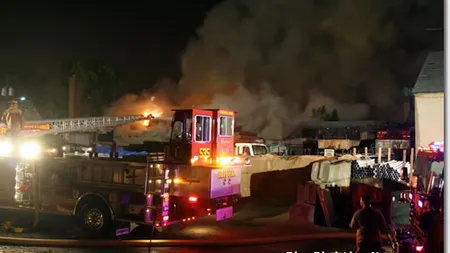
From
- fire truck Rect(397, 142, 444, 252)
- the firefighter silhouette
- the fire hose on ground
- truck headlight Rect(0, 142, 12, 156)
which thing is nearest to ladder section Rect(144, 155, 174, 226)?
the fire hose on ground

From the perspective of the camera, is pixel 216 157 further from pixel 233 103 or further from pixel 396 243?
pixel 233 103

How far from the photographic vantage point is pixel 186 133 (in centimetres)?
1060

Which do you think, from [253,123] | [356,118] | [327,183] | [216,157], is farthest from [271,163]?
[356,118]

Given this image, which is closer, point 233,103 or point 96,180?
point 96,180

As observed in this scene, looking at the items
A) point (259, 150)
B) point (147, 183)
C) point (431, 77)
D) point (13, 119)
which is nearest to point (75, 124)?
point (259, 150)

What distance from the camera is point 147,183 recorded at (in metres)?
9.54

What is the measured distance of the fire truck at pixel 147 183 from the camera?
961 centimetres

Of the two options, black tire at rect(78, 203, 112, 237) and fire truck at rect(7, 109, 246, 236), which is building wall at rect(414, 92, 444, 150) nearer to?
fire truck at rect(7, 109, 246, 236)

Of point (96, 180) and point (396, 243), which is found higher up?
point (96, 180)

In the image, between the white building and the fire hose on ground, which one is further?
the white building

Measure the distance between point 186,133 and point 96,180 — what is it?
2272mm

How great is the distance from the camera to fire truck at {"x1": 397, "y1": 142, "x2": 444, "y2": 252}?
6.62 metres

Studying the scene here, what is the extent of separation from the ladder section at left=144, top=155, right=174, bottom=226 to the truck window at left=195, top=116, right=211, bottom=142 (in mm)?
1417

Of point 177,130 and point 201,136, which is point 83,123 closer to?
point 177,130
